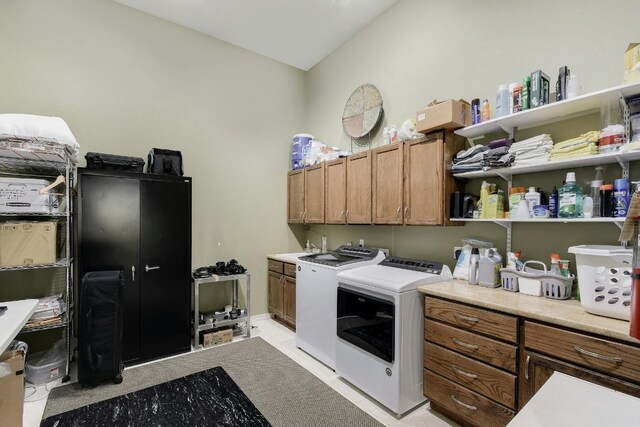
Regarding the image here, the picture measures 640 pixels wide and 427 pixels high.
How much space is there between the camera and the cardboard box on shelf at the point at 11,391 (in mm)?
1635

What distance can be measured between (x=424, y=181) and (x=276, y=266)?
7.54ft

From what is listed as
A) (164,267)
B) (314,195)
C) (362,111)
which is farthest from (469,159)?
(164,267)

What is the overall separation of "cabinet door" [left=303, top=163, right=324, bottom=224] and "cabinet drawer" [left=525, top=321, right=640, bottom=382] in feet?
8.09

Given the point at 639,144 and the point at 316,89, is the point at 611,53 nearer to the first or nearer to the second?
the point at 639,144

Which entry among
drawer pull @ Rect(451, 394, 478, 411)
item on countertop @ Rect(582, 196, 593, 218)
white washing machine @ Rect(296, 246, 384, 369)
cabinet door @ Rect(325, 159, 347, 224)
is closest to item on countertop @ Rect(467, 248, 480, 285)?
item on countertop @ Rect(582, 196, 593, 218)

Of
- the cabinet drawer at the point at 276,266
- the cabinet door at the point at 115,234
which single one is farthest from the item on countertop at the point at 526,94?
the cabinet door at the point at 115,234

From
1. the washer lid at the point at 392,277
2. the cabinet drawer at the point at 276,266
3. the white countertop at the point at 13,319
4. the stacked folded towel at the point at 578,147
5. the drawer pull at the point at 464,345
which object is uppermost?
the stacked folded towel at the point at 578,147

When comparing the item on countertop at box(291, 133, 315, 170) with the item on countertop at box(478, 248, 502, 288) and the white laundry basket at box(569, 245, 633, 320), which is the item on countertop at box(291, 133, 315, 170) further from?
the white laundry basket at box(569, 245, 633, 320)

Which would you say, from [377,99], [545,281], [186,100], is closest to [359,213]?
[377,99]

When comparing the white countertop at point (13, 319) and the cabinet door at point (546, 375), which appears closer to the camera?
the cabinet door at point (546, 375)

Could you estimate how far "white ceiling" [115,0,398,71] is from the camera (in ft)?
10.4

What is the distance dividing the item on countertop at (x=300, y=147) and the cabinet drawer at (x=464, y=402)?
2.94 m

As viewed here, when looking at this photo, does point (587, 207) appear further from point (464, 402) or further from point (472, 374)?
point (464, 402)

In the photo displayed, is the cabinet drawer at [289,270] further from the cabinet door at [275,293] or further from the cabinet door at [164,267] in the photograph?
the cabinet door at [164,267]
